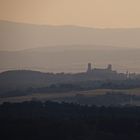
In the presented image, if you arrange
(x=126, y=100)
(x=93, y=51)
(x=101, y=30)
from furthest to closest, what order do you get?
(x=101, y=30) → (x=93, y=51) → (x=126, y=100)

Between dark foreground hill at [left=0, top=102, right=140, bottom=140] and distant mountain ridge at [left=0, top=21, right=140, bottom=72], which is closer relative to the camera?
dark foreground hill at [left=0, top=102, right=140, bottom=140]

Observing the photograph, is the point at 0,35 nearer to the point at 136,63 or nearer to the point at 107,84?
the point at 136,63

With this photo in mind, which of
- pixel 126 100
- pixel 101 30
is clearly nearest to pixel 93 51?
pixel 101 30

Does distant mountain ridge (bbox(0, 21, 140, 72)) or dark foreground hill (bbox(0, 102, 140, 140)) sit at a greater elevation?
distant mountain ridge (bbox(0, 21, 140, 72))

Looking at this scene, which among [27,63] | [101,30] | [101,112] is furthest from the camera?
[101,30]

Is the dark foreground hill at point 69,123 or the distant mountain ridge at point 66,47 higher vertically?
the distant mountain ridge at point 66,47

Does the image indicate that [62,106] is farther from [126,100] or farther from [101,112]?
[126,100]

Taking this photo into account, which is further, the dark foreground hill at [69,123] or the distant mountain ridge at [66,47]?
the distant mountain ridge at [66,47]

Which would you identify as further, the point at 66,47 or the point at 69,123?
the point at 66,47

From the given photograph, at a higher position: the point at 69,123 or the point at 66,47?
the point at 66,47

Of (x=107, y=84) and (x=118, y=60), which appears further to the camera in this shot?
(x=118, y=60)
